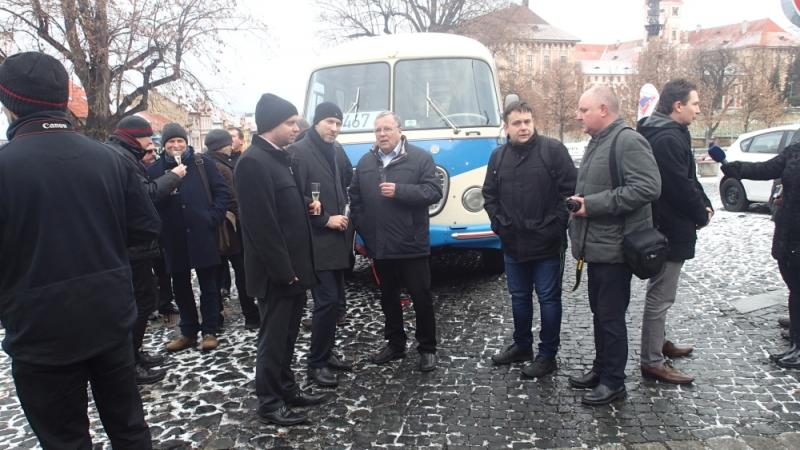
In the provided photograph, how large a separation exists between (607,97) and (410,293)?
6.58 ft

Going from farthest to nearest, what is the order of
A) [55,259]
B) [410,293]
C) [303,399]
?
[410,293]
[303,399]
[55,259]

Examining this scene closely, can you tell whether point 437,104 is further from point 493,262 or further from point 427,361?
point 427,361

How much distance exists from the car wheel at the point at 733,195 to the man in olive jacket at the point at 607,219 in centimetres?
1050

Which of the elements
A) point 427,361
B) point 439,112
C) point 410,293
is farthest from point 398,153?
point 439,112

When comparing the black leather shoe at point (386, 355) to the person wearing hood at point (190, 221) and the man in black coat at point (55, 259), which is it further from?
the man in black coat at point (55, 259)

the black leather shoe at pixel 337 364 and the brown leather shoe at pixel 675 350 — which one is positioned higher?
the black leather shoe at pixel 337 364

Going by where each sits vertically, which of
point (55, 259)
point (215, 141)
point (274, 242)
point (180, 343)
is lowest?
point (180, 343)

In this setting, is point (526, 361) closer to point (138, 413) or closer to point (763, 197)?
point (138, 413)

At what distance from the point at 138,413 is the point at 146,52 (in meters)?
11.3

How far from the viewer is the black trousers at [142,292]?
4191mm

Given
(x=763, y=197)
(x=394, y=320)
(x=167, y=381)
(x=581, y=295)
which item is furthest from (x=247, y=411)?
(x=763, y=197)

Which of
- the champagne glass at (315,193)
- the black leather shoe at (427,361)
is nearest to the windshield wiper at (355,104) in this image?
A: the champagne glass at (315,193)

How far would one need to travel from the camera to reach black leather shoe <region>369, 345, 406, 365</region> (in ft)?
14.3

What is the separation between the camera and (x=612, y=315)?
141 inches
